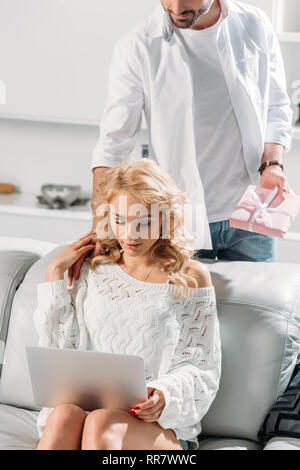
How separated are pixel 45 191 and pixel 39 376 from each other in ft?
6.12

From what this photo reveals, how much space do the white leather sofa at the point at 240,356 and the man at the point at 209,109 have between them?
184 mm

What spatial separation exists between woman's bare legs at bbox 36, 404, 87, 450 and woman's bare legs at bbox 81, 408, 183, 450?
2 centimetres

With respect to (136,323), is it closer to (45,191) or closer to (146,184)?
(146,184)

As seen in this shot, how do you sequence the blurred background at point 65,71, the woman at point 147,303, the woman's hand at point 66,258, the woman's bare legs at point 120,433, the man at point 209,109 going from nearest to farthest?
the woman's bare legs at point 120,433 < the woman at point 147,303 < the woman's hand at point 66,258 < the man at point 209,109 < the blurred background at point 65,71

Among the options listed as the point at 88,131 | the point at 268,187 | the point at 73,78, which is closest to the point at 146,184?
the point at 268,187

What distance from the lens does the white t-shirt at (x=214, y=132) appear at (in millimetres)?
1957

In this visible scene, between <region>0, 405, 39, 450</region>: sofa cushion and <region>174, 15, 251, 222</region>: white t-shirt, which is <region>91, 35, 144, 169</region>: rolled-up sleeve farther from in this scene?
<region>0, 405, 39, 450</region>: sofa cushion

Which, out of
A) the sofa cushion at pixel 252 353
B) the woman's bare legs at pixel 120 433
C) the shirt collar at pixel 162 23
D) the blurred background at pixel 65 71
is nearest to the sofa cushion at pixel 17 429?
the woman's bare legs at pixel 120 433

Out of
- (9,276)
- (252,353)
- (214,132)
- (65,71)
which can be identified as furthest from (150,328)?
(65,71)

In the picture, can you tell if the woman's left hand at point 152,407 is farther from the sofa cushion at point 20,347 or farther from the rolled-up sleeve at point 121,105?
the rolled-up sleeve at point 121,105

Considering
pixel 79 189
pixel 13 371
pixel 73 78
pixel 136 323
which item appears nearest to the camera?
pixel 136 323

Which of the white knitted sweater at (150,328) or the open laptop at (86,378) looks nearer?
the open laptop at (86,378)

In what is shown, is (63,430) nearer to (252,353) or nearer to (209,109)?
(252,353)
